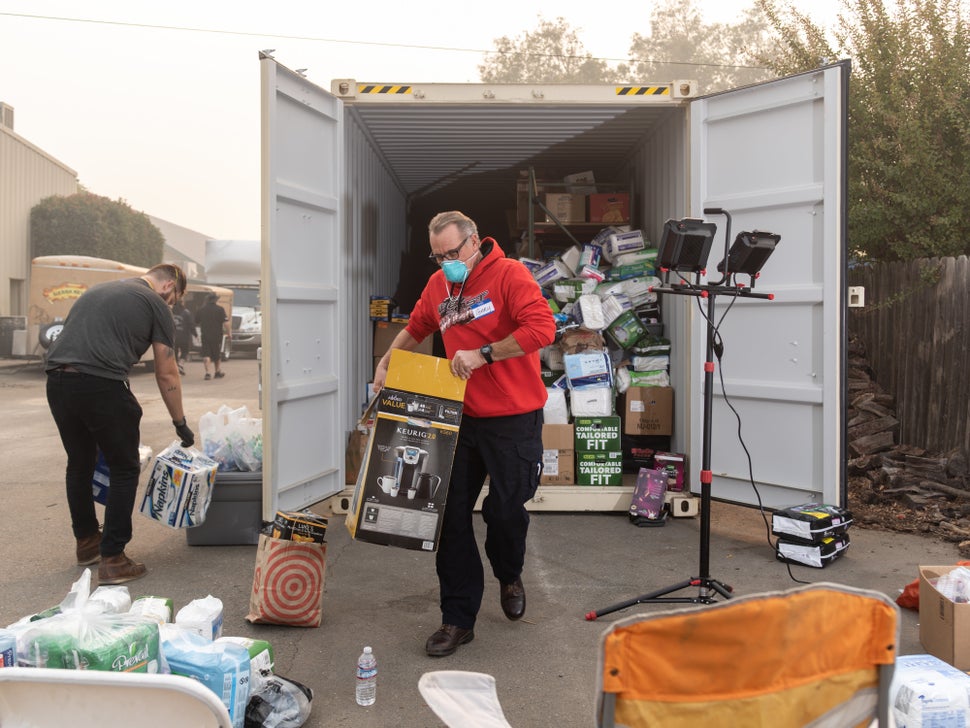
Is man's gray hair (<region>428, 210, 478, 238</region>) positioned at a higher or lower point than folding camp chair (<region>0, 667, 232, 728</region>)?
higher

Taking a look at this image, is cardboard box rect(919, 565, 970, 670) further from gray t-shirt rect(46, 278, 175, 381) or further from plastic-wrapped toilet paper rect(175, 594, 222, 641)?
gray t-shirt rect(46, 278, 175, 381)

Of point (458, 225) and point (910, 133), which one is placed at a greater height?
point (910, 133)

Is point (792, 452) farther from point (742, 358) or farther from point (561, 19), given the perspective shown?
point (561, 19)

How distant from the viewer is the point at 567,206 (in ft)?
26.3

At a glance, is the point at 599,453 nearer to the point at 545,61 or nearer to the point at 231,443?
the point at 231,443

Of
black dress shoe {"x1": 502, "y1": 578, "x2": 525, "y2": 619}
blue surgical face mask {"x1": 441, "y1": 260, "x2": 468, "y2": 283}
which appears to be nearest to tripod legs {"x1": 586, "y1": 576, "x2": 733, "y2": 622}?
black dress shoe {"x1": 502, "y1": 578, "x2": 525, "y2": 619}

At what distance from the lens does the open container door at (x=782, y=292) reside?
5.20m

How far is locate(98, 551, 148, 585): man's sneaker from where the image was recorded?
15.4 feet

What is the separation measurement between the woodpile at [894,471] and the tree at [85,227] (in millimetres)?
36451

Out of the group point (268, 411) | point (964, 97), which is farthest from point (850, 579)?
point (964, 97)

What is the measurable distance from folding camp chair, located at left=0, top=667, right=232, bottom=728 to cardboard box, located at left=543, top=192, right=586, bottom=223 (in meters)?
6.80

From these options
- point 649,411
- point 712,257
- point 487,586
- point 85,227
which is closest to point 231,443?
point 487,586

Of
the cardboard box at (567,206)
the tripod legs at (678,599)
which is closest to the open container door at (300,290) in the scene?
the tripod legs at (678,599)

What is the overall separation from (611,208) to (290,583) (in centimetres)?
499
